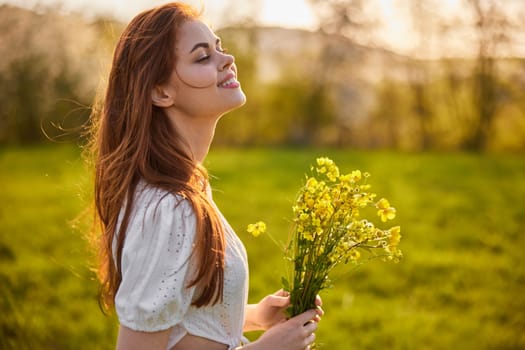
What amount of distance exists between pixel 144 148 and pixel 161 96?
215mm

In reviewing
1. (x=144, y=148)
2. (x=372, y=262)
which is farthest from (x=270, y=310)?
(x=372, y=262)

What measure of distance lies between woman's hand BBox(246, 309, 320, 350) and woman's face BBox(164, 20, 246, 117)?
0.76 metres

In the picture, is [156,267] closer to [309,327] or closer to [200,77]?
[309,327]

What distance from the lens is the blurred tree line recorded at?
44.7ft

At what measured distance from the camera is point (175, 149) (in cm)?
193

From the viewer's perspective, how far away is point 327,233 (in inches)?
78.7

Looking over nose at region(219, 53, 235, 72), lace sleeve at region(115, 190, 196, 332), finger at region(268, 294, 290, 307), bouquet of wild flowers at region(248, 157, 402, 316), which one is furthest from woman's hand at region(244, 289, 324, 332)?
nose at region(219, 53, 235, 72)

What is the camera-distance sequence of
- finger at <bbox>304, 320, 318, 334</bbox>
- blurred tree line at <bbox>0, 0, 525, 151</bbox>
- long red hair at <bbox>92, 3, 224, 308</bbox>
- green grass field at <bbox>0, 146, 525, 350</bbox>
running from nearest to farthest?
long red hair at <bbox>92, 3, 224, 308</bbox>, finger at <bbox>304, 320, 318, 334</bbox>, green grass field at <bbox>0, 146, 525, 350</bbox>, blurred tree line at <bbox>0, 0, 525, 151</bbox>

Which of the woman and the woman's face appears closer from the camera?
the woman

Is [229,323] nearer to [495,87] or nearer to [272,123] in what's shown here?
[495,87]

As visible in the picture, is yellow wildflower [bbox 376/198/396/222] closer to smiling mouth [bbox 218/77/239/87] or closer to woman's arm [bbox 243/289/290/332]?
woman's arm [bbox 243/289/290/332]

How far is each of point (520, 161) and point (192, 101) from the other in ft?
37.9

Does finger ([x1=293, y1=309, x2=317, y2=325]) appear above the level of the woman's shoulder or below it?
below

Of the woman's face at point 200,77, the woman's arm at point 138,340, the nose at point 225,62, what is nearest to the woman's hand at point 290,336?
the woman's arm at point 138,340
